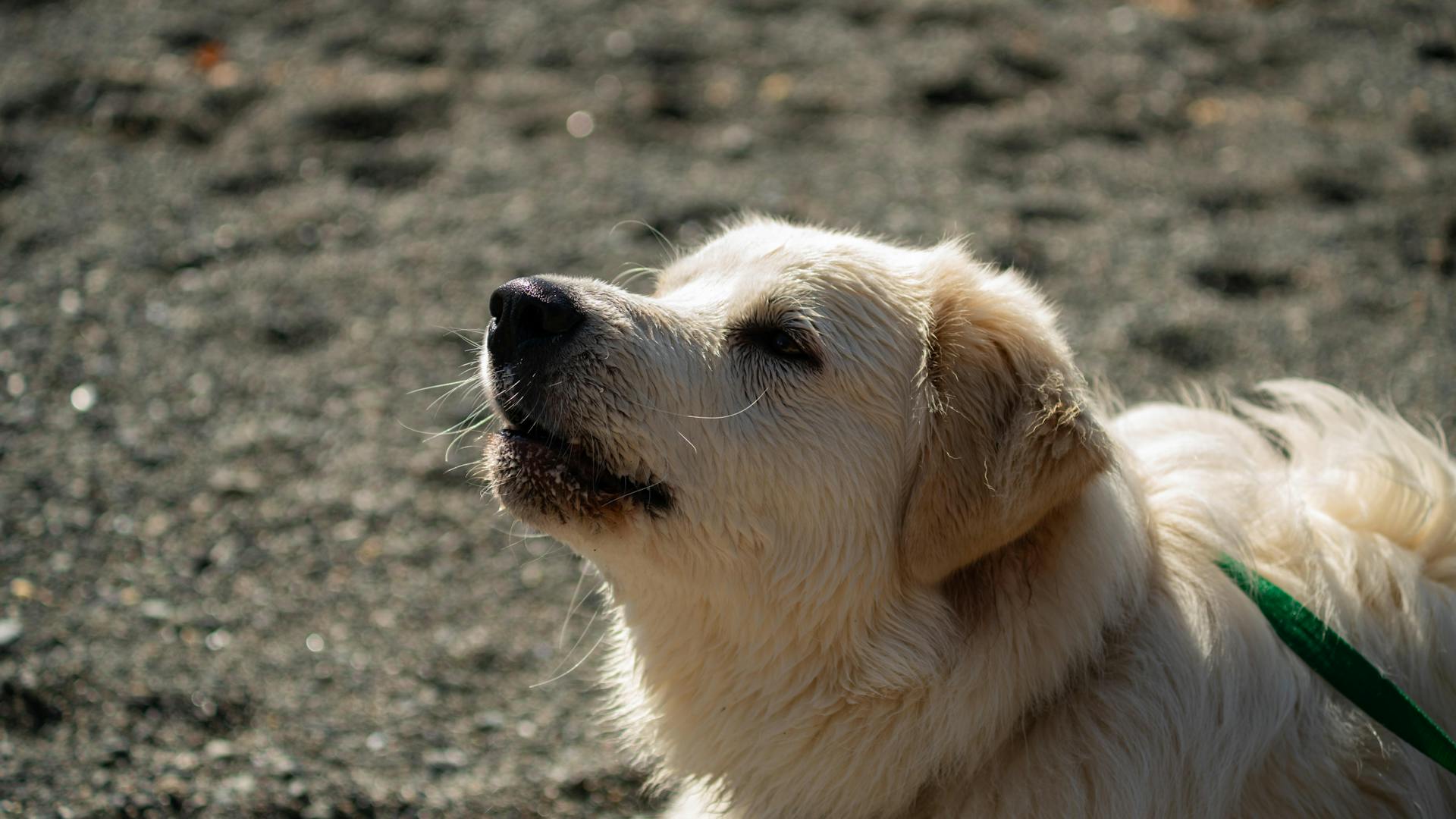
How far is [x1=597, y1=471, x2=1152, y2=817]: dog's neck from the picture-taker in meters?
2.38

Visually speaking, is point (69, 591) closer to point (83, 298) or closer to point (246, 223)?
point (83, 298)

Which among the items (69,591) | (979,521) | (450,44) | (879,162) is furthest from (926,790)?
(450,44)

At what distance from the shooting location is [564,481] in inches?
94.6

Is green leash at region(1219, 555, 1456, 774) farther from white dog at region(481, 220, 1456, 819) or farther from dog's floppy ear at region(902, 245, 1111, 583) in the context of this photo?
dog's floppy ear at region(902, 245, 1111, 583)

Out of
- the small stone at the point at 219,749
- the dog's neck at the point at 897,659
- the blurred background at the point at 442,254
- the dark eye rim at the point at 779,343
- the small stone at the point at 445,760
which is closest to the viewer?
the dog's neck at the point at 897,659

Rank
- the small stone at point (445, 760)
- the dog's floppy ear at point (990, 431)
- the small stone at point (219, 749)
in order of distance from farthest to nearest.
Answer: the small stone at point (445, 760)
the small stone at point (219, 749)
the dog's floppy ear at point (990, 431)

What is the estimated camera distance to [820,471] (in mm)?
2434

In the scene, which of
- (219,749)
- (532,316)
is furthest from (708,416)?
(219,749)

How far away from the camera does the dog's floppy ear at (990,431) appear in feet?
7.37

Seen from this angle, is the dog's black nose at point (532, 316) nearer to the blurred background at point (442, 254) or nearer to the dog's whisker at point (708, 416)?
the dog's whisker at point (708, 416)

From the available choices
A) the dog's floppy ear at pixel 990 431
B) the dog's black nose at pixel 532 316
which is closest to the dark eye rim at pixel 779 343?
the dog's floppy ear at pixel 990 431

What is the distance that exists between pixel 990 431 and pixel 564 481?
0.86m

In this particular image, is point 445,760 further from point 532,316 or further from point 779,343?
point 779,343

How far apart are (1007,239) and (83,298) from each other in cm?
383
